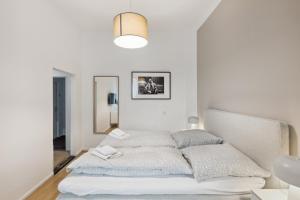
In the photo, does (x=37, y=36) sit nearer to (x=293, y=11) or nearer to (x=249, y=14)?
(x=249, y=14)

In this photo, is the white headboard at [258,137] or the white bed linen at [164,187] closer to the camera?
the white headboard at [258,137]

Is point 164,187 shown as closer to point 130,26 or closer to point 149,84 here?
point 130,26

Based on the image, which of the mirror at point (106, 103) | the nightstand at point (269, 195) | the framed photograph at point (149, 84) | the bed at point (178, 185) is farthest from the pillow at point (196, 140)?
the mirror at point (106, 103)

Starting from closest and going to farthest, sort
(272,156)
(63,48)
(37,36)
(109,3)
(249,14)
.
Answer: (272,156) < (249,14) < (37,36) < (109,3) < (63,48)

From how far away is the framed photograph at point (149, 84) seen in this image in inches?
181

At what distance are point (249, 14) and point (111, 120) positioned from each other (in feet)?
11.7

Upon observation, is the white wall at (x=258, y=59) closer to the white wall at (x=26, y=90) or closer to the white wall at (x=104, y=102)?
the white wall at (x=104, y=102)

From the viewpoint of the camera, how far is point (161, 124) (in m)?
4.65

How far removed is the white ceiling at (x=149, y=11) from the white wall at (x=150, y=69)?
391mm

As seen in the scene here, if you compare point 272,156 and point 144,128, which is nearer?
point 272,156

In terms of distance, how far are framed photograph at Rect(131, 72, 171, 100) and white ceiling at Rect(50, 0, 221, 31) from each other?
111 centimetres

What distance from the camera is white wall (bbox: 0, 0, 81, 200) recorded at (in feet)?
6.95

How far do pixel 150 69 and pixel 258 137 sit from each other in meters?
3.15

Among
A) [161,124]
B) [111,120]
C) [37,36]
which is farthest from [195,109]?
Answer: [37,36]
